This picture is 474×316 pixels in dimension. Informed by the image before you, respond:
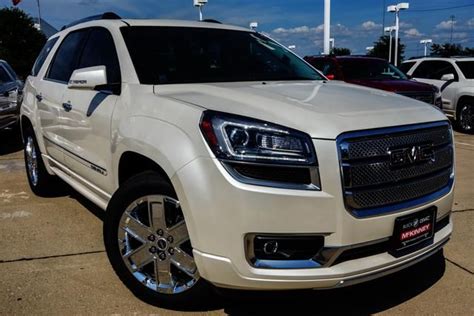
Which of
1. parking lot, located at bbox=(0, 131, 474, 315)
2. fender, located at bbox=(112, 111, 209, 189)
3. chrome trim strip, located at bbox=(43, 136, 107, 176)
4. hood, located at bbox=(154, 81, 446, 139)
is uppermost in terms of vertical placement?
hood, located at bbox=(154, 81, 446, 139)

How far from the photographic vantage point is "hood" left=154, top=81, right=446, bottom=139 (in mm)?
2691

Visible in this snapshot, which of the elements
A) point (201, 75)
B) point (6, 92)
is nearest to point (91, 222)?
point (201, 75)

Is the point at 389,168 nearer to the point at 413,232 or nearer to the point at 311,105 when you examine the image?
the point at 413,232

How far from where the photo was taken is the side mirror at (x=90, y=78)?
→ 3.46 m

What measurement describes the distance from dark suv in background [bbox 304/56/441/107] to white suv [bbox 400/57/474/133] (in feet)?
4.81

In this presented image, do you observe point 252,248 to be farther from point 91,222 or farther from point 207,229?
point 91,222

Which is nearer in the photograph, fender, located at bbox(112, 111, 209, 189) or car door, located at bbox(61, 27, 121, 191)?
fender, located at bbox(112, 111, 209, 189)

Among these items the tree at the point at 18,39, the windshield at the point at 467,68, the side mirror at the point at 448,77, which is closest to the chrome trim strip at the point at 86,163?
the side mirror at the point at 448,77

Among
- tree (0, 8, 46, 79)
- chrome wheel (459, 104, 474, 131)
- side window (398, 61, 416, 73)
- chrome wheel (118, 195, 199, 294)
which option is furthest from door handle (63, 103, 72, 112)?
tree (0, 8, 46, 79)

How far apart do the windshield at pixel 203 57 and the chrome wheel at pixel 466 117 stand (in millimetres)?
9063

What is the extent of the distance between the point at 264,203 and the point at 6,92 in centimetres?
850

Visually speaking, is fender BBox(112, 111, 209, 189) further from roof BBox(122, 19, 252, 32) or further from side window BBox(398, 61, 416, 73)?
side window BBox(398, 61, 416, 73)

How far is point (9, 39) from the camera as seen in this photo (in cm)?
3653

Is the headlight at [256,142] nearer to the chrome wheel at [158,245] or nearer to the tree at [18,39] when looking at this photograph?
the chrome wheel at [158,245]
